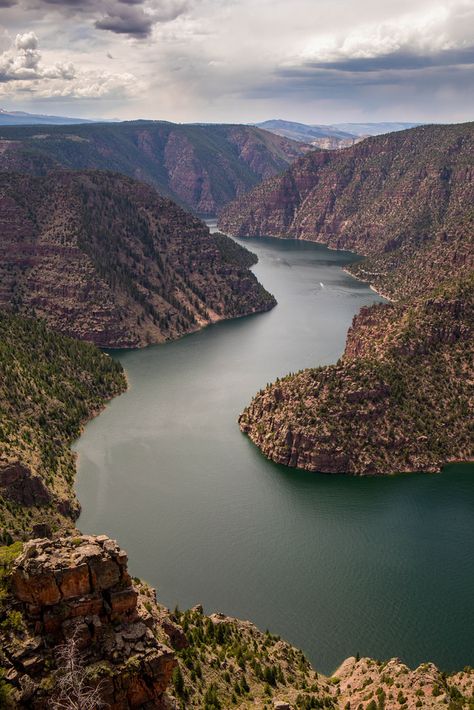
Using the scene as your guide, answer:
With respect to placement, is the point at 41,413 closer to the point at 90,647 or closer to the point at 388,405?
the point at 388,405

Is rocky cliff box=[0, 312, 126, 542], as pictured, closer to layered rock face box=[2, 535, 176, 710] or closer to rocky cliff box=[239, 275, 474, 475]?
layered rock face box=[2, 535, 176, 710]

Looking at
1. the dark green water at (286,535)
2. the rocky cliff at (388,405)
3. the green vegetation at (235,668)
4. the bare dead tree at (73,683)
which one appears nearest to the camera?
the bare dead tree at (73,683)

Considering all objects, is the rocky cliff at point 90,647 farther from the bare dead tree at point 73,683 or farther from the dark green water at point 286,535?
the dark green water at point 286,535

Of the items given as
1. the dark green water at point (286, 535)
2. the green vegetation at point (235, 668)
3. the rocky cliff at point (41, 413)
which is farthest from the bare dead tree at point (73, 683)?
the dark green water at point (286, 535)

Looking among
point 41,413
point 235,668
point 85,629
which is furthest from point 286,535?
point 85,629

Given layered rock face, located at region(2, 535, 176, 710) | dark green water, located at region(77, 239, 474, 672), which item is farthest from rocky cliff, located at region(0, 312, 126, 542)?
layered rock face, located at region(2, 535, 176, 710)
